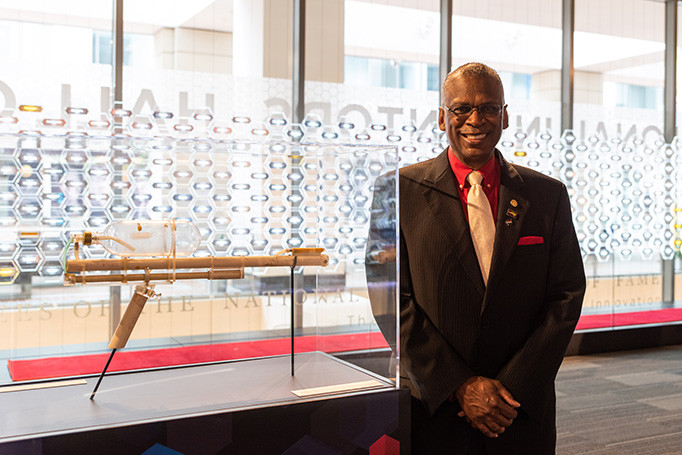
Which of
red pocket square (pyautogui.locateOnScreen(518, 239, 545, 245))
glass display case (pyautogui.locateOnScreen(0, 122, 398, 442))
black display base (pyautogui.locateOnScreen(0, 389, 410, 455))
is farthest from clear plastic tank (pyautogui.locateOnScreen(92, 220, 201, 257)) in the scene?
red pocket square (pyautogui.locateOnScreen(518, 239, 545, 245))

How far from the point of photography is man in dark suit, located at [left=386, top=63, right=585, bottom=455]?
4.83ft

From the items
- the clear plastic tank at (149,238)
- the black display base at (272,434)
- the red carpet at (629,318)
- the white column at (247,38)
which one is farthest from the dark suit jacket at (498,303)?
the red carpet at (629,318)

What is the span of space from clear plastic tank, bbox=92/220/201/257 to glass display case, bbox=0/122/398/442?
2 cm

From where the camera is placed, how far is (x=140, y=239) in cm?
139

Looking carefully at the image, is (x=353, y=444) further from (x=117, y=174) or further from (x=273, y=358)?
(x=117, y=174)

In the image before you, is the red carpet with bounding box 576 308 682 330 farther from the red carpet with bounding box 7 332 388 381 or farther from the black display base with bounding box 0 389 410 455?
the black display base with bounding box 0 389 410 455

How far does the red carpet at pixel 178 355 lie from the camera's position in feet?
4.91

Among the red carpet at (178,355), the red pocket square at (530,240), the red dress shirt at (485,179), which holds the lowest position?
the red carpet at (178,355)

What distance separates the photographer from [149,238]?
4.58 ft

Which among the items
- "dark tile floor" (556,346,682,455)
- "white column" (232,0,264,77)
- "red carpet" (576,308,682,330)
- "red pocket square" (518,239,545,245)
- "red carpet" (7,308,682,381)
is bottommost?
"dark tile floor" (556,346,682,455)

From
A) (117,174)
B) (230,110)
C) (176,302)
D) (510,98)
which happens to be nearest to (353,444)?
(176,302)

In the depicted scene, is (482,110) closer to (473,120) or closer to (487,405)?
(473,120)

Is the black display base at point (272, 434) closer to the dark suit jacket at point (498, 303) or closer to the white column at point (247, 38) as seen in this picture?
the dark suit jacket at point (498, 303)

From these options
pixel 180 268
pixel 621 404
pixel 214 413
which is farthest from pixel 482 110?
pixel 621 404
